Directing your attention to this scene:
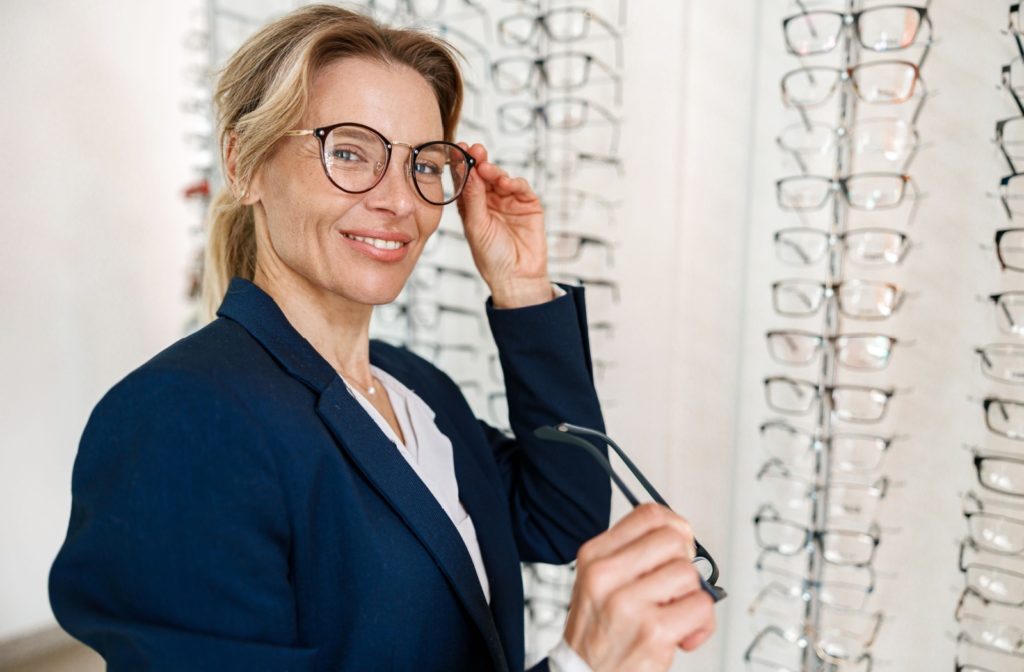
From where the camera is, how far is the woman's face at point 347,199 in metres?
0.86

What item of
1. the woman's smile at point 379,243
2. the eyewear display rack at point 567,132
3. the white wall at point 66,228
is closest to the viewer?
the woman's smile at point 379,243

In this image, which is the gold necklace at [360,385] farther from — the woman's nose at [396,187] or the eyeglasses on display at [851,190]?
the eyeglasses on display at [851,190]

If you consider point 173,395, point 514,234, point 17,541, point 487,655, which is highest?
point 514,234

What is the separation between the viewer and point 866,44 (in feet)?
3.82

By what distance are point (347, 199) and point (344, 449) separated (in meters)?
0.31

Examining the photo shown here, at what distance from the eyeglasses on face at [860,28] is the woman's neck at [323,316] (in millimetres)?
884

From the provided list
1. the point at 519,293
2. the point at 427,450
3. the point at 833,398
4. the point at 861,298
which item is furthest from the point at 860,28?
the point at 427,450

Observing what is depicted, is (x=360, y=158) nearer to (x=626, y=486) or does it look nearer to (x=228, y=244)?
(x=228, y=244)

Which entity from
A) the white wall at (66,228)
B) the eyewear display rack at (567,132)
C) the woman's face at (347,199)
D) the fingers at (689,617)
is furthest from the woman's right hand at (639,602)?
the white wall at (66,228)

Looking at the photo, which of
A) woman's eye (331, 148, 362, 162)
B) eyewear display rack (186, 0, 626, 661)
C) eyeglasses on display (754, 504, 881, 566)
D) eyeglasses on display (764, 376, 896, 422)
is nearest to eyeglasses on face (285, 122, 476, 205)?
woman's eye (331, 148, 362, 162)

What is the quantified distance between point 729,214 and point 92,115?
2.37 meters

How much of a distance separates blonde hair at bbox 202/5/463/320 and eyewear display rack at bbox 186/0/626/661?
22.1 inches

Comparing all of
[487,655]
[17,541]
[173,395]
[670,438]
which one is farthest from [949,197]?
[17,541]

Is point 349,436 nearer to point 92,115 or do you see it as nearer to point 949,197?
point 949,197
